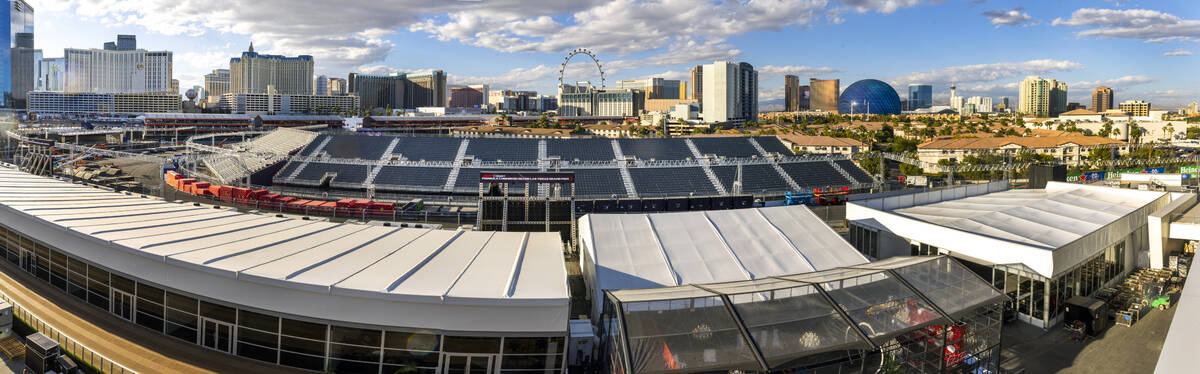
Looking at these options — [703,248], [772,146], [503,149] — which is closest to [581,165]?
[503,149]

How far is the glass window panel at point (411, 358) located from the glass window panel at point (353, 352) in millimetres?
287

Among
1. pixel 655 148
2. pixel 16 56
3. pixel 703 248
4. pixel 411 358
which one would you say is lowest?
A: pixel 411 358

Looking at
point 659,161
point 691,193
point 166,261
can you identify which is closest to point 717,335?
point 166,261

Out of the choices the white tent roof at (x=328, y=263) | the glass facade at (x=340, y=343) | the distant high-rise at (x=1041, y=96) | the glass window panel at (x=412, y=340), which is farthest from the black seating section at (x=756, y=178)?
the distant high-rise at (x=1041, y=96)

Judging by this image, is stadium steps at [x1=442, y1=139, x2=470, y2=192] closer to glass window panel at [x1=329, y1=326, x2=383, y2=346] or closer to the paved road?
the paved road

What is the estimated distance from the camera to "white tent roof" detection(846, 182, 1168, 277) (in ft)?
57.6

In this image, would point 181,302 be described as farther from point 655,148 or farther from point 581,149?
point 655,148

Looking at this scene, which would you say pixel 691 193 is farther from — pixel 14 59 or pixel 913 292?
pixel 14 59

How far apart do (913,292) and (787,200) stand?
2891 cm

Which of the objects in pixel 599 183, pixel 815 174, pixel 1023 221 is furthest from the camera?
pixel 815 174

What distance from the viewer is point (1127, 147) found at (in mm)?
76938

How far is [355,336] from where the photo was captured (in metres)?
12.5

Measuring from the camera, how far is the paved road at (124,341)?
12656 millimetres

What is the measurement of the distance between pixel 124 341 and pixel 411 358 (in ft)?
24.0
